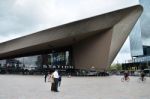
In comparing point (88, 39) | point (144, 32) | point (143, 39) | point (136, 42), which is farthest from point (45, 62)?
point (136, 42)

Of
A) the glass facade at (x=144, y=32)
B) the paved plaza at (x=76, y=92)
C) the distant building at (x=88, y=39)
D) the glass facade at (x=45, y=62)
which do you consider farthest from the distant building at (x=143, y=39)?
the paved plaza at (x=76, y=92)

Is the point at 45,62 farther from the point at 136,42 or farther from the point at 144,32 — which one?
the point at 136,42

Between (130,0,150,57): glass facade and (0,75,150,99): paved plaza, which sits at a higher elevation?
(130,0,150,57): glass facade

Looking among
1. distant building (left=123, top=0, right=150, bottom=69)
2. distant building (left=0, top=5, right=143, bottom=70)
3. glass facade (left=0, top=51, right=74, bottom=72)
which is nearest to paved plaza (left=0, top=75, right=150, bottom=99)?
distant building (left=0, top=5, right=143, bottom=70)

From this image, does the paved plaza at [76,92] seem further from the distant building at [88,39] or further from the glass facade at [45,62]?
the glass facade at [45,62]

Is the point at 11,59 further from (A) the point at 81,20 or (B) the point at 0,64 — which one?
(A) the point at 81,20

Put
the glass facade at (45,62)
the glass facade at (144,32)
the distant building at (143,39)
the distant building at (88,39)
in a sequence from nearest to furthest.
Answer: the distant building at (88,39), the glass facade at (45,62), the distant building at (143,39), the glass facade at (144,32)

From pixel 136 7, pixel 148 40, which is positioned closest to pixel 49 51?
pixel 136 7

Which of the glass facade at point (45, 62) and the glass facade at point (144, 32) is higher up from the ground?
the glass facade at point (144, 32)

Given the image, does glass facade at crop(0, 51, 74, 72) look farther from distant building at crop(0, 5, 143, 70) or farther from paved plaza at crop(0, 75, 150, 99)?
paved plaza at crop(0, 75, 150, 99)

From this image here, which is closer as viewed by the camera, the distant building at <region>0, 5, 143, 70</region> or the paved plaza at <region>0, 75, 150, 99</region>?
the paved plaza at <region>0, 75, 150, 99</region>

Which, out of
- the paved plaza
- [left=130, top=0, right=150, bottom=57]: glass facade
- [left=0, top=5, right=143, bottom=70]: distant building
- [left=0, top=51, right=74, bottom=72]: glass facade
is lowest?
the paved plaza

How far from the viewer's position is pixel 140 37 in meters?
88.2

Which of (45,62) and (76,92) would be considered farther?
(45,62)
